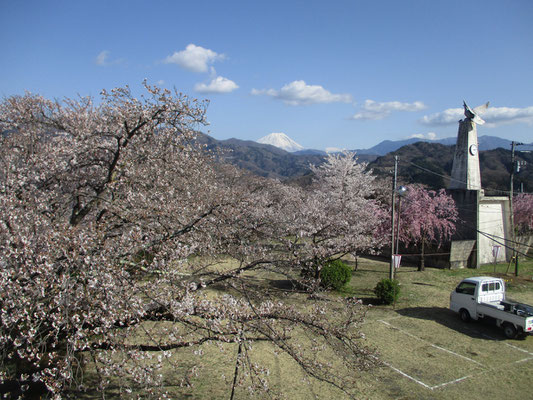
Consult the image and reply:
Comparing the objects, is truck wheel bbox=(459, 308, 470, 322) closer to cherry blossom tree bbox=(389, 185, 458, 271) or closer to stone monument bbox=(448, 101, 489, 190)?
cherry blossom tree bbox=(389, 185, 458, 271)

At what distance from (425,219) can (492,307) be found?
10.8 m

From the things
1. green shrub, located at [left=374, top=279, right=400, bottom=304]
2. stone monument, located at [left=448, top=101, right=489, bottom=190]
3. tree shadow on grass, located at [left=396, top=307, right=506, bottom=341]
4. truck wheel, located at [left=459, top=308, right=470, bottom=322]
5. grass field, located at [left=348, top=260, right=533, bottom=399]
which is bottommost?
tree shadow on grass, located at [left=396, top=307, right=506, bottom=341]

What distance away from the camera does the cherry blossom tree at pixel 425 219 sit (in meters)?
22.6

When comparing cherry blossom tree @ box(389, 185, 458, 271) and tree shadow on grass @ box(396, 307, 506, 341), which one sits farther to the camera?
cherry blossom tree @ box(389, 185, 458, 271)

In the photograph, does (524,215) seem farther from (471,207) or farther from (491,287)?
(491,287)

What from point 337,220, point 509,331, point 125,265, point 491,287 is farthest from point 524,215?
point 125,265

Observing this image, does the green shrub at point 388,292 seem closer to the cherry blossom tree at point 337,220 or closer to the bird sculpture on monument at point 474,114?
the cherry blossom tree at point 337,220

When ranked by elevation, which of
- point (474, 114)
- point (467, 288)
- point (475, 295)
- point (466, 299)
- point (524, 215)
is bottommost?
point (466, 299)

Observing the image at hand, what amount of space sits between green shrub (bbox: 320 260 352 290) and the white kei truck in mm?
4495

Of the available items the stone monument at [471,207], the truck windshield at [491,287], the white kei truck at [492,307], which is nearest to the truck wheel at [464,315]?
the white kei truck at [492,307]

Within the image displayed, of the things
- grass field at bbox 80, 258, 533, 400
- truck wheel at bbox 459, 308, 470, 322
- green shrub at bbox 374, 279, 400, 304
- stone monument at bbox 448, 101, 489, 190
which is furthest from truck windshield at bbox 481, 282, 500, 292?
stone monument at bbox 448, 101, 489, 190

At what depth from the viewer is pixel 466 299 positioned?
13422 mm

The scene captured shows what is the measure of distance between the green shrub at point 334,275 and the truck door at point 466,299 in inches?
180

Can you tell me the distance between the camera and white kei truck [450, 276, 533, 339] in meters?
11.6
